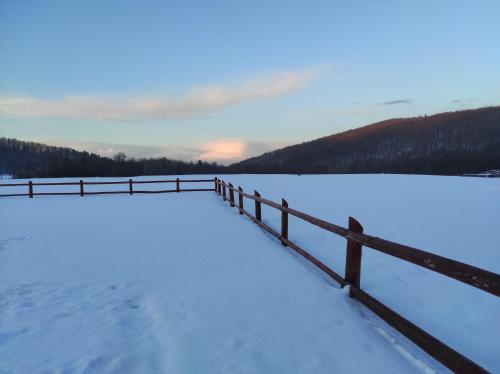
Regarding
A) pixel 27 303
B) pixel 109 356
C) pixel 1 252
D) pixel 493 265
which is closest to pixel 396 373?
pixel 109 356

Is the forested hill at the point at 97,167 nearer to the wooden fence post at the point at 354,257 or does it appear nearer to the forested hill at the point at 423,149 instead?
the forested hill at the point at 423,149

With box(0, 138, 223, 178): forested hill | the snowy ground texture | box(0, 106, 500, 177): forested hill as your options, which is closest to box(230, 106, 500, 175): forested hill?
box(0, 106, 500, 177): forested hill

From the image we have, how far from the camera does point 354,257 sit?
409cm

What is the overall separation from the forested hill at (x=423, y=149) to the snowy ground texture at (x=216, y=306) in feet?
380

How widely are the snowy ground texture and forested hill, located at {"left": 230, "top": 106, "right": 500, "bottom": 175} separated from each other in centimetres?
11587

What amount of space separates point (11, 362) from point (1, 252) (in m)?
4.87

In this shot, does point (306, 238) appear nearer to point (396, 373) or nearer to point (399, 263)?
point (399, 263)

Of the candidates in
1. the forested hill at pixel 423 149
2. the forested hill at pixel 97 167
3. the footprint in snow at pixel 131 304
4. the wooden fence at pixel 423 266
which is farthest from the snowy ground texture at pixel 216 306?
the forested hill at pixel 423 149

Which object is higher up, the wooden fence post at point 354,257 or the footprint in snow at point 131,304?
the wooden fence post at point 354,257

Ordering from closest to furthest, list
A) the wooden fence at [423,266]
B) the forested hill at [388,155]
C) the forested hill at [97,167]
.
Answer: the wooden fence at [423,266], the forested hill at [97,167], the forested hill at [388,155]

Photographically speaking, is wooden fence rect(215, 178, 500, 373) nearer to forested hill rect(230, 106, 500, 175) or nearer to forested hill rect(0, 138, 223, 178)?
forested hill rect(0, 138, 223, 178)

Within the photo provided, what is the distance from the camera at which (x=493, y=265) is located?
6410mm

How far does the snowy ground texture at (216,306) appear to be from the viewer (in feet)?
9.40

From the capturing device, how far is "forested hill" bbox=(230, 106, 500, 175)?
121312 millimetres
